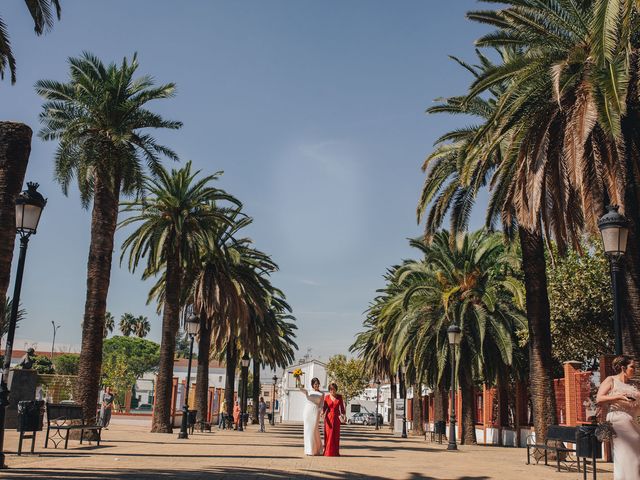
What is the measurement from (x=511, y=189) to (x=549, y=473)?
21.0ft

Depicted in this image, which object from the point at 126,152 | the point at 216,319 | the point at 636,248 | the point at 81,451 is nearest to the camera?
the point at 636,248

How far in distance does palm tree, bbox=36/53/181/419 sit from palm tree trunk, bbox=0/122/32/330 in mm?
6514

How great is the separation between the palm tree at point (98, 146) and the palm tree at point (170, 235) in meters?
4.68

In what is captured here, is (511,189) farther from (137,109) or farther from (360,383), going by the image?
(360,383)

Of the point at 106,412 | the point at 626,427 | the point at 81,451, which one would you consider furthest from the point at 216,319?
the point at 626,427

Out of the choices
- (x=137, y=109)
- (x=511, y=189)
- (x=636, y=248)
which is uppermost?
(x=137, y=109)

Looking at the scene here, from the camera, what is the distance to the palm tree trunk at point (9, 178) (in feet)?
42.4

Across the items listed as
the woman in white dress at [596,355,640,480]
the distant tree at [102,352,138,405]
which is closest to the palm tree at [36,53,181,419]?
the woman in white dress at [596,355,640,480]

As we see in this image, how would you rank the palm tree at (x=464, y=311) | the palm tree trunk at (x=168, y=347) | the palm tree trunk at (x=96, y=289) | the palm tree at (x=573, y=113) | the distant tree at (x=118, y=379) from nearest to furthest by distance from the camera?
the palm tree at (x=573, y=113) → the palm tree trunk at (x=96, y=289) → the palm tree trunk at (x=168, y=347) → the palm tree at (x=464, y=311) → the distant tree at (x=118, y=379)

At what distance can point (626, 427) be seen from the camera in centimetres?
862

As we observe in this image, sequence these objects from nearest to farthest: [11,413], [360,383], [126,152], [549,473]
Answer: [549,473], [126,152], [11,413], [360,383]

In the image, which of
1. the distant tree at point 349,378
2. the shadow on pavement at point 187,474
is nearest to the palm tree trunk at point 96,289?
the shadow on pavement at point 187,474

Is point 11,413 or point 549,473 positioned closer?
point 549,473

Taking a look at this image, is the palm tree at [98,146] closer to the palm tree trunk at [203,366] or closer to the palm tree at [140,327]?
the palm tree trunk at [203,366]
